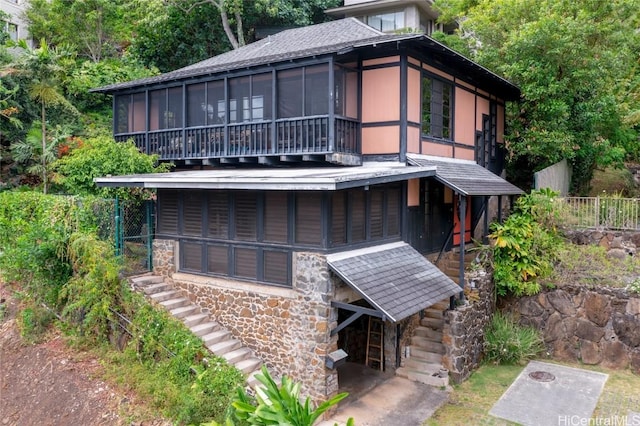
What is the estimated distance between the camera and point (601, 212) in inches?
601

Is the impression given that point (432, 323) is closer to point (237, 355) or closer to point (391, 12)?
point (237, 355)

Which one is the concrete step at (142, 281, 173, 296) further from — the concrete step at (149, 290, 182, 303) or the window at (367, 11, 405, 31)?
the window at (367, 11, 405, 31)

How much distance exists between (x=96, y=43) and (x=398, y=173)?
26.1 meters

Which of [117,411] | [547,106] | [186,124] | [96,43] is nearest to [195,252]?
[117,411]

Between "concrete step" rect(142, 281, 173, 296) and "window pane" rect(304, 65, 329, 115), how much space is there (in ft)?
18.8

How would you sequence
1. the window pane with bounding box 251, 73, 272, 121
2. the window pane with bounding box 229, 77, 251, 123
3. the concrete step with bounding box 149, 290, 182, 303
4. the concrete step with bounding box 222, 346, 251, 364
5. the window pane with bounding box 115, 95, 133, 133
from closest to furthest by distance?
the concrete step with bounding box 222, 346, 251, 364, the concrete step with bounding box 149, 290, 182, 303, the window pane with bounding box 251, 73, 272, 121, the window pane with bounding box 229, 77, 251, 123, the window pane with bounding box 115, 95, 133, 133

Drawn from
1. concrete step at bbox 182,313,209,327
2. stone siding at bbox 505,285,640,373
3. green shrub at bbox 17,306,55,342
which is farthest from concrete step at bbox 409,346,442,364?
green shrub at bbox 17,306,55,342

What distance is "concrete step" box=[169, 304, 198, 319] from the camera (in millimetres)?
11337

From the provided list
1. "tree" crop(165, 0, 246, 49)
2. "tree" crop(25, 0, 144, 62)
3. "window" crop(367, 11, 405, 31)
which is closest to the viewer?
"tree" crop(165, 0, 246, 49)

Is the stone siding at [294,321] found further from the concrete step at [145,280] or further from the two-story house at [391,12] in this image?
the two-story house at [391,12]

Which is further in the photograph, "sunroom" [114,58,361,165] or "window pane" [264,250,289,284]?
"sunroom" [114,58,361,165]

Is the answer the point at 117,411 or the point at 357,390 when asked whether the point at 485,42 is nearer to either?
the point at 357,390

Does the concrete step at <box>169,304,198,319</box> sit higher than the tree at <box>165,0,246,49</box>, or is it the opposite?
the tree at <box>165,0,246,49</box>

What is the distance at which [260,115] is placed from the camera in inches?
532
